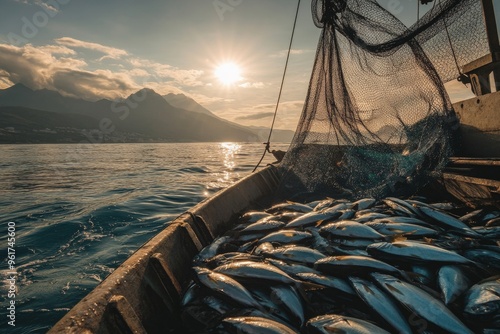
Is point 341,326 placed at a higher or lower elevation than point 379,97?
lower

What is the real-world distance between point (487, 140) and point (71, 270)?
1100 centimetres

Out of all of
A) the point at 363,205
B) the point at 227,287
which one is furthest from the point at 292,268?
the point at 363,205

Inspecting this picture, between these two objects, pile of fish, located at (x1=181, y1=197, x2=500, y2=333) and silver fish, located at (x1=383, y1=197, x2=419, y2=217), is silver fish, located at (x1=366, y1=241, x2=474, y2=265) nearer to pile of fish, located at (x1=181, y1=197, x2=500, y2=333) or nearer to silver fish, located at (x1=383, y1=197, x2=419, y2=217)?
pile of fish, located at (x1=181, y1=197, x2=500, y2=333)

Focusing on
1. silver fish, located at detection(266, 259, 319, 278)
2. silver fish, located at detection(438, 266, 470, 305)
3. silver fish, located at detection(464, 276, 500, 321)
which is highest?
silver fish, located at detection(266, 259, 319, 278)

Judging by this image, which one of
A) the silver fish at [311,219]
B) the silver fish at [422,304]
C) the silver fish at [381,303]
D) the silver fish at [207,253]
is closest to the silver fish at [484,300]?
the silver fish at [422,304]

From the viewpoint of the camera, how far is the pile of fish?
7.82 feet

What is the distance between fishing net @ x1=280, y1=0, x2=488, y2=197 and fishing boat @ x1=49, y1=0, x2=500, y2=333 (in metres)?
0.82

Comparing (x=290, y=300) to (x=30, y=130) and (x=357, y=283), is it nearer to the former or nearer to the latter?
(x=357, y=283)

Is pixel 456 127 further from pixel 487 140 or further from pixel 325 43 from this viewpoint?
pixel 325 43

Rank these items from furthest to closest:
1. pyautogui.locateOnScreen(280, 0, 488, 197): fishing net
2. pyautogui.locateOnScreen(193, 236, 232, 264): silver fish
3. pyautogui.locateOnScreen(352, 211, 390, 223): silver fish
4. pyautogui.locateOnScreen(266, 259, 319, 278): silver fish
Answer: pyautogui.locateOnScreen(280, 0, 488, 197): fishing net → pyautogui.locateOnScreen(352, 211, 390, 223): silver fish → pyautogui.locateOnScreen(193, 236, 232, 264): silver fish → pyautogui.locateOnScreen(266, 259, 319, 278): silver fish

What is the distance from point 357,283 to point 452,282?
0.99 m

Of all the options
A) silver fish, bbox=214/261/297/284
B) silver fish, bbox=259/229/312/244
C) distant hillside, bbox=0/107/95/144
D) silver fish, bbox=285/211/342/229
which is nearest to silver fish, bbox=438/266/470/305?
silver fish, bbox=214/261/297/284

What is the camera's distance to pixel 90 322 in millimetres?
2242

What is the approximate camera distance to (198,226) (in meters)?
4.88
